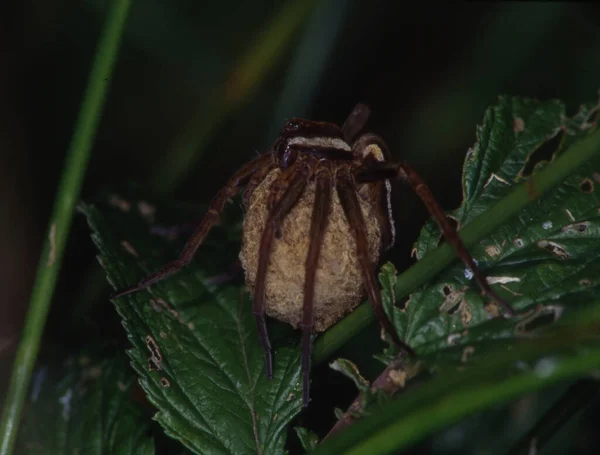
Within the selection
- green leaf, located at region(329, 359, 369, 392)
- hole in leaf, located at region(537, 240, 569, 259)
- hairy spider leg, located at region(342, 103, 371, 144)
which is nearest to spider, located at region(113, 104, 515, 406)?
green leaf, located at region(329, 359, 369, 392)

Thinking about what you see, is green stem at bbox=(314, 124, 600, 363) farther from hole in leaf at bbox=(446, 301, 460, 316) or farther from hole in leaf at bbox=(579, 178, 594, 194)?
hole in leaf at bbox=(579, 178, 594, 194)

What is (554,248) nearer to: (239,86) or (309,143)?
(309,143)

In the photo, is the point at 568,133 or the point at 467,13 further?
the point at 467,13

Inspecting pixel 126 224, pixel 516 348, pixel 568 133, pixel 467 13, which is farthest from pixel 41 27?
pixel 516 348

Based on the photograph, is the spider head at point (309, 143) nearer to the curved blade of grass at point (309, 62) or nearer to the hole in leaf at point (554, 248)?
the hole in leaf at point (554, 248)

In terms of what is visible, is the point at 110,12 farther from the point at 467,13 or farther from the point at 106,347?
the point at 467,13
